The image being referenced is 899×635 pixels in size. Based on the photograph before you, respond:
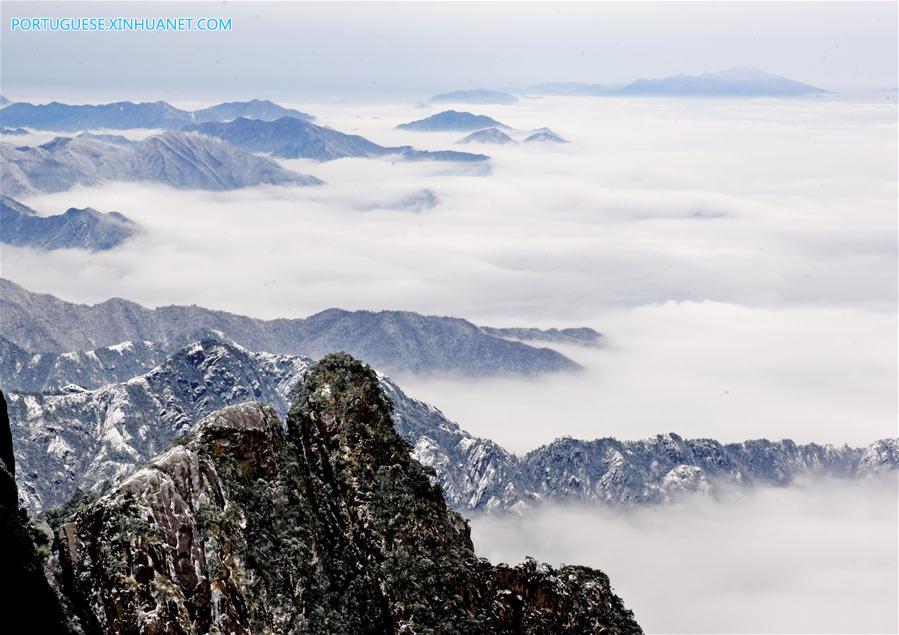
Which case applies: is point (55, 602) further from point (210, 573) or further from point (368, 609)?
point (368, 609)

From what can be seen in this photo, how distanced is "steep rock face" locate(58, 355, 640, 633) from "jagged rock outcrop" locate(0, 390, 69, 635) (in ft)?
19.3

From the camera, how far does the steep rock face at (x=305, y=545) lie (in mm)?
40656

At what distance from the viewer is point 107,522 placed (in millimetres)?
41000

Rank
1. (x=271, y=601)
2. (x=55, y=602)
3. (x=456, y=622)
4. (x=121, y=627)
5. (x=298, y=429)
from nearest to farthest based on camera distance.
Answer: (x=55, y=602) < (x=121, y=627) < (x=271, y=601) < (x=456, y=622) < (x=298, y=429)

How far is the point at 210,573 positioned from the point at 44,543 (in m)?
6.81

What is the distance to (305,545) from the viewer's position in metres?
48.1

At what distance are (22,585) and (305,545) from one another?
665 inches

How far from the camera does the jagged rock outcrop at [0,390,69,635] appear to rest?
32469 mm

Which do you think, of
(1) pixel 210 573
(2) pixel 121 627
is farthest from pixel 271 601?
(2) pixel 121 627

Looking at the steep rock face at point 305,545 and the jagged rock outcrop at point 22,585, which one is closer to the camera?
the jagged rock outcrop at point 22,585

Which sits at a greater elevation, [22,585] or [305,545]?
[22,585]

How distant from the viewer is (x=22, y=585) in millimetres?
32812

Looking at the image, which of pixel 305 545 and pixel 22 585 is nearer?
pixel 22 585

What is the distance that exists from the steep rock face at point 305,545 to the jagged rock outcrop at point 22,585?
5873 millimetres
